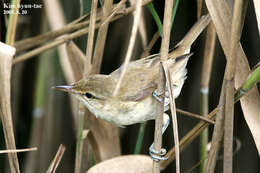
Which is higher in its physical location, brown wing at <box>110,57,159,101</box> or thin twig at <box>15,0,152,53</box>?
thin twig at <box>15,0,152,53</box>

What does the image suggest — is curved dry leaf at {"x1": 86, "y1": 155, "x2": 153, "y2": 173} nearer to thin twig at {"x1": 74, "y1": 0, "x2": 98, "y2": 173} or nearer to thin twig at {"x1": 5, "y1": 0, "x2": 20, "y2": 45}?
thin twig at {"x1": 74, "y1": 0, "x2": 98, "y2": 173}

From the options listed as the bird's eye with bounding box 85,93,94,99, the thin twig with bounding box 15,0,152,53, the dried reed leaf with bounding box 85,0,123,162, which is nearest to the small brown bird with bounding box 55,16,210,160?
the bird's eye with bounding box 85,93,94,99

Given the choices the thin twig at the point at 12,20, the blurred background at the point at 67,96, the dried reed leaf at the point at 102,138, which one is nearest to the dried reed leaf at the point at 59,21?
the blurred background at the point at 67,96

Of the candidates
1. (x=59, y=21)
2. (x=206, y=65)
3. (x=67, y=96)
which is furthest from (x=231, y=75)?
(x=67, y=96)

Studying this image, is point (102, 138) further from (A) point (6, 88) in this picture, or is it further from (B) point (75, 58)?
(A) point (6, 88)

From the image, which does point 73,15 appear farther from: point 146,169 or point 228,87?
point 228,87
